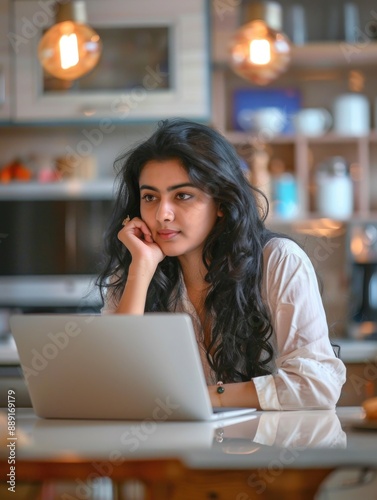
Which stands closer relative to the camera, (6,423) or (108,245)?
(6,423)

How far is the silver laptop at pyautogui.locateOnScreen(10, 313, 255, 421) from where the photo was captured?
4.67 ft

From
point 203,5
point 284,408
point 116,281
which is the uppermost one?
point 203,5

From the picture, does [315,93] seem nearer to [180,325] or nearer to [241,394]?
[241,394]

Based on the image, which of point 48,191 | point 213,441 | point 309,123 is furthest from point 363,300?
point 213,441

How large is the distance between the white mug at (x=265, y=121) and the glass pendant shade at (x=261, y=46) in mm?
642

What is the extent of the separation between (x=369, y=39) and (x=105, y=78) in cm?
109

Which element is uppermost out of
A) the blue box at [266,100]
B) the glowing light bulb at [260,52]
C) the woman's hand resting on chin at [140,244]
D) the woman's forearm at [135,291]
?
the glowing light bulb at [260,52]

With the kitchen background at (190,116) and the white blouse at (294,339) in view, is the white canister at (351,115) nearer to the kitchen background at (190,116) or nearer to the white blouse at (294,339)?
the kitchen background at (190,116)

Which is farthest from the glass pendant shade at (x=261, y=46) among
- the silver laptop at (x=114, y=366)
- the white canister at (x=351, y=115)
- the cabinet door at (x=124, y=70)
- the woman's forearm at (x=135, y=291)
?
the silver laptop at (x=114, y=366)

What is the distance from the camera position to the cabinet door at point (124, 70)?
12.7 ft

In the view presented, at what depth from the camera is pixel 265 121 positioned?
A: 4086 mm

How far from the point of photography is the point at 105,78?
3959 millimetres

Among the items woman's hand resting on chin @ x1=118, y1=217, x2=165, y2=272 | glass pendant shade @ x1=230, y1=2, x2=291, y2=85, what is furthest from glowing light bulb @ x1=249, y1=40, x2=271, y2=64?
woman's hand resting on chin @ x1=118, y1=217, x2=165, y2=272

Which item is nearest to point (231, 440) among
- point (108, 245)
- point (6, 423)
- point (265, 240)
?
point (6, 423)
